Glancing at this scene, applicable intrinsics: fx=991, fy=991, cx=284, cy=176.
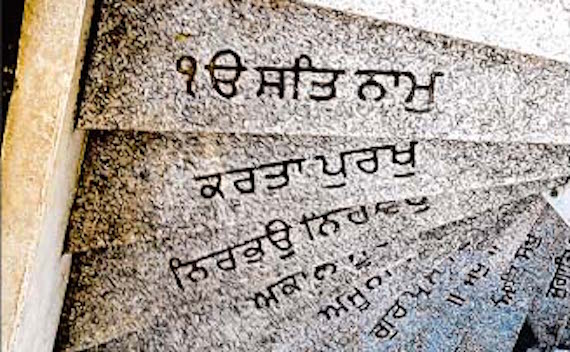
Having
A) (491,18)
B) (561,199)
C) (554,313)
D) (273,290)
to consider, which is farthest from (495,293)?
(491,18)

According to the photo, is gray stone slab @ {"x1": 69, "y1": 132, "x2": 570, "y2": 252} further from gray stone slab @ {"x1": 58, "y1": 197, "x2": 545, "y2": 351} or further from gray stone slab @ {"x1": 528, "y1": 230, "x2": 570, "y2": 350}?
gray stone slab @ {"x1": 528, "y1": 230, "x2": 570, "y2": 350}

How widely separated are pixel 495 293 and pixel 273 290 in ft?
2.48

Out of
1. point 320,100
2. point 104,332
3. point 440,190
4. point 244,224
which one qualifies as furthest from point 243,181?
point 104,332

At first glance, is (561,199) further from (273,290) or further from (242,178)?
(242,178)

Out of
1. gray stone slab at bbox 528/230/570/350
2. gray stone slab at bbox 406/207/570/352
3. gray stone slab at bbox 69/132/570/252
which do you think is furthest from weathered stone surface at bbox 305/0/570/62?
gray stone slab at bbox 528/230/570/350

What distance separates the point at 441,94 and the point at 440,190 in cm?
31

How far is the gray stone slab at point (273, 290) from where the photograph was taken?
236 centimetres

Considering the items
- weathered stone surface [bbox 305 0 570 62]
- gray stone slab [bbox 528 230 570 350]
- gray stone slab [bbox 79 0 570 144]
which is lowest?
gray stone slab [bbox 528 230 570 350]

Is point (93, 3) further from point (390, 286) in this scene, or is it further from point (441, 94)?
point (390, 286)

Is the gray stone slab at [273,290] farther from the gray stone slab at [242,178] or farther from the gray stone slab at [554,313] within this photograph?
the gray stone slab at [554,313]

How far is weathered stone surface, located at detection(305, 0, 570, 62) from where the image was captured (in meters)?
1.83

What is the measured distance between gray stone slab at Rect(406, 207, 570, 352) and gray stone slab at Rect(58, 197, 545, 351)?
0.09 metres

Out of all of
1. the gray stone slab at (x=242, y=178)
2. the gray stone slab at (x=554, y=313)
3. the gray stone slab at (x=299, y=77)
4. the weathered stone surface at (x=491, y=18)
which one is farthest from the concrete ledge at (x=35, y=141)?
the gray stone slab at (x=554, y=313)

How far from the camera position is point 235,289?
2.44 m
